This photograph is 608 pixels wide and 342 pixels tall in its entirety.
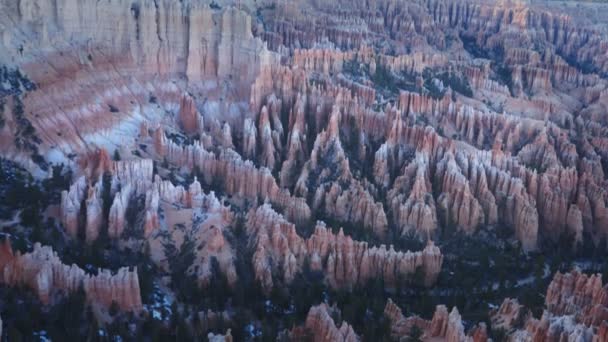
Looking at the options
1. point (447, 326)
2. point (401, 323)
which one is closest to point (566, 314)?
point (447, 326)

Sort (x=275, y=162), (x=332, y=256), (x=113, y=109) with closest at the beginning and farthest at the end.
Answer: (x=332, y=256) < (x=113, y=109) < (x=275, y=162)

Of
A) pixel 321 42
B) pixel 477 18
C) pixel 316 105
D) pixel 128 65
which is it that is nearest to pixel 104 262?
pixel 128 65

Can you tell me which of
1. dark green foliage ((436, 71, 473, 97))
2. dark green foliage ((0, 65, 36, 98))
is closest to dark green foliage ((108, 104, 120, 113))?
dark green foliage ((0, 65, 36, 98))

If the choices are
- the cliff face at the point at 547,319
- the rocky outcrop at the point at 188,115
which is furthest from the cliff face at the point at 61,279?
the rocky outcrop at the point at 188,115

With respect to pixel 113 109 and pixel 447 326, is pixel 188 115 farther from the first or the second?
pixel 447 326

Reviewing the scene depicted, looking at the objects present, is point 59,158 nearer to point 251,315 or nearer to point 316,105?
point 251,315

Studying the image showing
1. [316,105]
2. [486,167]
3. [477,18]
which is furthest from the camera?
[477,18]

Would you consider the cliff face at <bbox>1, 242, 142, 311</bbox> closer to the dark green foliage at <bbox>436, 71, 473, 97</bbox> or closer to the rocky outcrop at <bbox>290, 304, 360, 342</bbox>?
the rocky outcrop at <bbox>290, 304, 360, 342</bbox>

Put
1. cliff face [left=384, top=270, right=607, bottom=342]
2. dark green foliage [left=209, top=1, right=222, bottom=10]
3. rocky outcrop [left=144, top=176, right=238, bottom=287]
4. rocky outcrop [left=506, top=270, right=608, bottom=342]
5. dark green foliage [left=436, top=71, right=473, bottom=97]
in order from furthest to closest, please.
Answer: dark green foliage [left=436, top=71, right=473, bottom=97] → dark green foliage [left=209, top=1, right=222, bottom=10] → rocky outcrop [left=144, top=176, right=238, bottom=287] → cliff face [left=384, top=270, right=607, bottom=342] → rocky outcrop [left=506, top=270, right=608, bottom=342]
